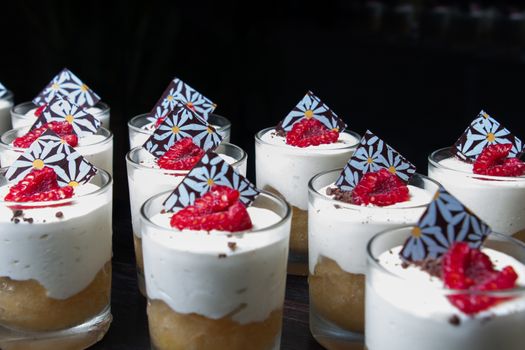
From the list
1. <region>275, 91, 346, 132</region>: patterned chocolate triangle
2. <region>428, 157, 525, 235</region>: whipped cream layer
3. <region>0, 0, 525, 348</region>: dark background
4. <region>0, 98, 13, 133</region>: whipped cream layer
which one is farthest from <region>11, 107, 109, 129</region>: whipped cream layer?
<region>428, 157, 525, 235</region>: whipped cream layer

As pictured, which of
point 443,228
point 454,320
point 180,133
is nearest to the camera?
point 454,320

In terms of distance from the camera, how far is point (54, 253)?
5.01 ft

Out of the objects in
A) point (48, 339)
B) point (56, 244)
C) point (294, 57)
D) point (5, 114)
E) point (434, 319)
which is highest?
point (434, 319)

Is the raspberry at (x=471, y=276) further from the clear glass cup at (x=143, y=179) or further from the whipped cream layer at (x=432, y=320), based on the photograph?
the clear glass cup at (x=143, y=179)

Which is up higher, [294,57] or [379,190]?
[379,190]

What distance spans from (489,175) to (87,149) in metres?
1.10

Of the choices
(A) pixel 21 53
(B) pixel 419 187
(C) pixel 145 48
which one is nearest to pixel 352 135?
Result: (B) pixel 419 187

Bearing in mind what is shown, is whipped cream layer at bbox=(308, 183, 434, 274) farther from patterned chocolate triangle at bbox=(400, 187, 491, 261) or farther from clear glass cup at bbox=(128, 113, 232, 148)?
clear glass cup at bbox=(128, 113, 232, 148)

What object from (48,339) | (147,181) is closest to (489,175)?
(147,181)

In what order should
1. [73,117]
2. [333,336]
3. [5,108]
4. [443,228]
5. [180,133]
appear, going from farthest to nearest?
1. [5,108]
2. [73,117]
3. [180,133]
4. [333,336]
5. [443,228]

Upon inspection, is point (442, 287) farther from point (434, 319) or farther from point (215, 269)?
point (215, 269)

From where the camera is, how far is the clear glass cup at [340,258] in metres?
1.50

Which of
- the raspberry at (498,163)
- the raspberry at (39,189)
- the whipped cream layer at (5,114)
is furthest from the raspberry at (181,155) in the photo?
the whipped cream layer at (5,114)

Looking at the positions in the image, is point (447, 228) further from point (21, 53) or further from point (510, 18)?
point (21, 53)
